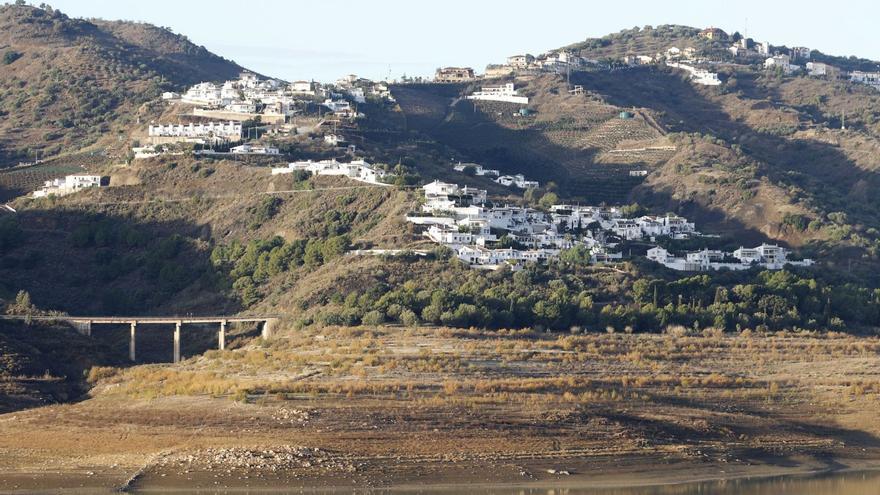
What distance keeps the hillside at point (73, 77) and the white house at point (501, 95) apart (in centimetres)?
2265

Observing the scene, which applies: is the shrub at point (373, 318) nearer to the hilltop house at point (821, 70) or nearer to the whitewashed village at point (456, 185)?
the whitewashed village at point (456, 185)

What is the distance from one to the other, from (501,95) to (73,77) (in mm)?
32981

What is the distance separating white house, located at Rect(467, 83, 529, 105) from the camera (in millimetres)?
135500

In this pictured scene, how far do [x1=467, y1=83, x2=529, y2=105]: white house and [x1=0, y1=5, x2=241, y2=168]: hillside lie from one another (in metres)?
22.6

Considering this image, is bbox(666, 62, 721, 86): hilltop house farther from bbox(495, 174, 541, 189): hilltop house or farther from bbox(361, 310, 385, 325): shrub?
bbox(361, 310, 385, 325): shrub

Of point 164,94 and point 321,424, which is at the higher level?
point 164,94

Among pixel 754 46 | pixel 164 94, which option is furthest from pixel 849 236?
pixel 754 46

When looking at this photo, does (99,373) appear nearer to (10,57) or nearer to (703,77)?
(10,57)

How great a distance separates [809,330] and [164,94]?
63.3 m

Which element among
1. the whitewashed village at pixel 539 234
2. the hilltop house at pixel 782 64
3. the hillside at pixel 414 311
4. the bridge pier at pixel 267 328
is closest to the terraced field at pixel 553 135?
the hillside at pixel 414 311

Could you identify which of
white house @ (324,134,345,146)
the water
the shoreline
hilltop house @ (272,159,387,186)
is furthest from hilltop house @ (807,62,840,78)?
the water

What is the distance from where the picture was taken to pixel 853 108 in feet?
467

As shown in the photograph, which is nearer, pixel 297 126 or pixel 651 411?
pixel 651 411

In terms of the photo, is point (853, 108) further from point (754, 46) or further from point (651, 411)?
point (651, 411)
